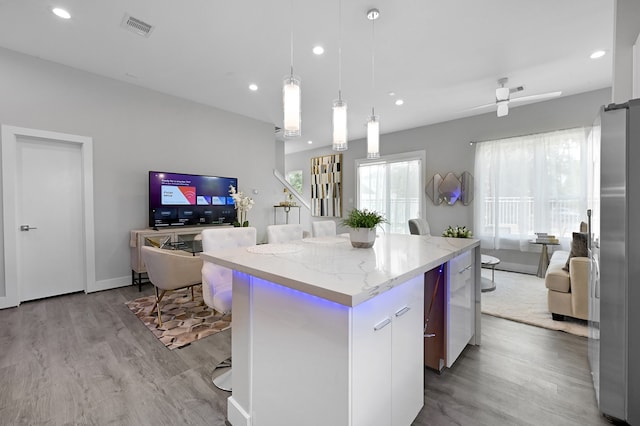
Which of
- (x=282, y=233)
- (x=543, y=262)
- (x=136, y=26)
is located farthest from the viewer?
(x=543, y=262)

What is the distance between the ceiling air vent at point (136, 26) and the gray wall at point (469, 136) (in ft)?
13.8

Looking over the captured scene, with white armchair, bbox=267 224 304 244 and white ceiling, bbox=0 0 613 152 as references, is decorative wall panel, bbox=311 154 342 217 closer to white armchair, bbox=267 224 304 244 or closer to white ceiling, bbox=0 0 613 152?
white ceiling, bbox=0 0 613 152

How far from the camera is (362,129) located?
20.5 feet

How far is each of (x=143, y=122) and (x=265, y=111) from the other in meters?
2.00

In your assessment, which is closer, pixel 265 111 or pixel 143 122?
pixel 143 122

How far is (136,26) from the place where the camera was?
8.79 feet

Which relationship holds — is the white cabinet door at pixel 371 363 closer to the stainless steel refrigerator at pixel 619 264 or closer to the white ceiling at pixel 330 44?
the stainless steel refrigerator at pixel 619 264

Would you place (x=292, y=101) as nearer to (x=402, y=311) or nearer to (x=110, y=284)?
(x=402, y=311)

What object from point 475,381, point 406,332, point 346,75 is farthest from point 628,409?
point 346,75

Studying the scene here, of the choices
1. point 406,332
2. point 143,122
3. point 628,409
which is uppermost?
point 143,122

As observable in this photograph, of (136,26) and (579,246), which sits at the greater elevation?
(136,26)

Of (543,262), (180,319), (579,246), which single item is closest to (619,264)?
(579,246)

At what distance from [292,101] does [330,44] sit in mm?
1578

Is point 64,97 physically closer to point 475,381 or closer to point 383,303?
point 383,303
